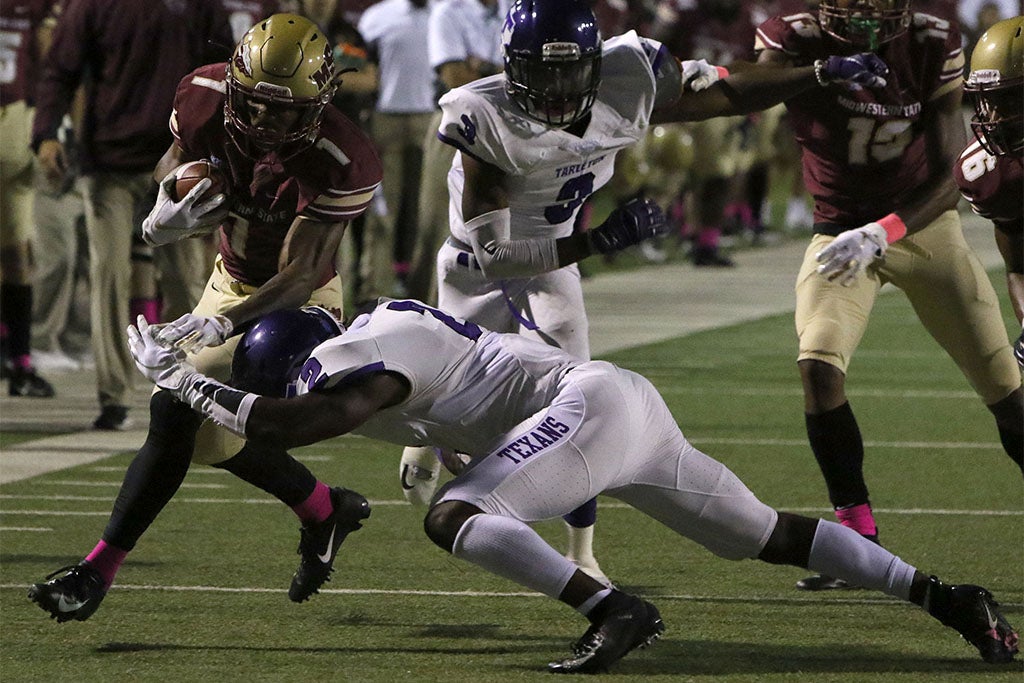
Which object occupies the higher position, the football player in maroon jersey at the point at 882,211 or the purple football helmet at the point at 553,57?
the purple football helmet at the point at 553,57

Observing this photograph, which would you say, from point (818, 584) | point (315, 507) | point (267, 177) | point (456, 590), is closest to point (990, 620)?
point (818, 584)

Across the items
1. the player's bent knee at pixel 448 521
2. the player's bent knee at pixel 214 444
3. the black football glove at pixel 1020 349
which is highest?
the black football glove at pixel 1020 349

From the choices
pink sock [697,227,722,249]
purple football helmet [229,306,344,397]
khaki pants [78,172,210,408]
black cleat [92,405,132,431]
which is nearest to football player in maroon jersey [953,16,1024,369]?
purple football helmet [229,306,344,397]

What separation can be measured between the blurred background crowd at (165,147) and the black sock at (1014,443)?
1887mm

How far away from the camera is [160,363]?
407 cm

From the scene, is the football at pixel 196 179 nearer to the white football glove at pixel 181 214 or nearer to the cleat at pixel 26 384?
the white football glove at pixel 181 214

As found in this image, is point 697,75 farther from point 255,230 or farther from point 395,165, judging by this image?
point 395,165

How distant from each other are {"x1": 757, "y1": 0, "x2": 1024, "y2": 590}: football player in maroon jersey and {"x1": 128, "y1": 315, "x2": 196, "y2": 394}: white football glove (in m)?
1.89

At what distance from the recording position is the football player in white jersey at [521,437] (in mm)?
3967

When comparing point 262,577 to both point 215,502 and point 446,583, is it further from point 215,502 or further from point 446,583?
point 215,502

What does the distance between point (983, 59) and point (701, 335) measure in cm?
635

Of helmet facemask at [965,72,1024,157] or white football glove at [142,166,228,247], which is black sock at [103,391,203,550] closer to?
white football glove at [142,166,228,247]

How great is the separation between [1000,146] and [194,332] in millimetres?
1976

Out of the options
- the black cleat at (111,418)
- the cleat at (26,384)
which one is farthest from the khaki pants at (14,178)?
the black cleat at (111,418)
